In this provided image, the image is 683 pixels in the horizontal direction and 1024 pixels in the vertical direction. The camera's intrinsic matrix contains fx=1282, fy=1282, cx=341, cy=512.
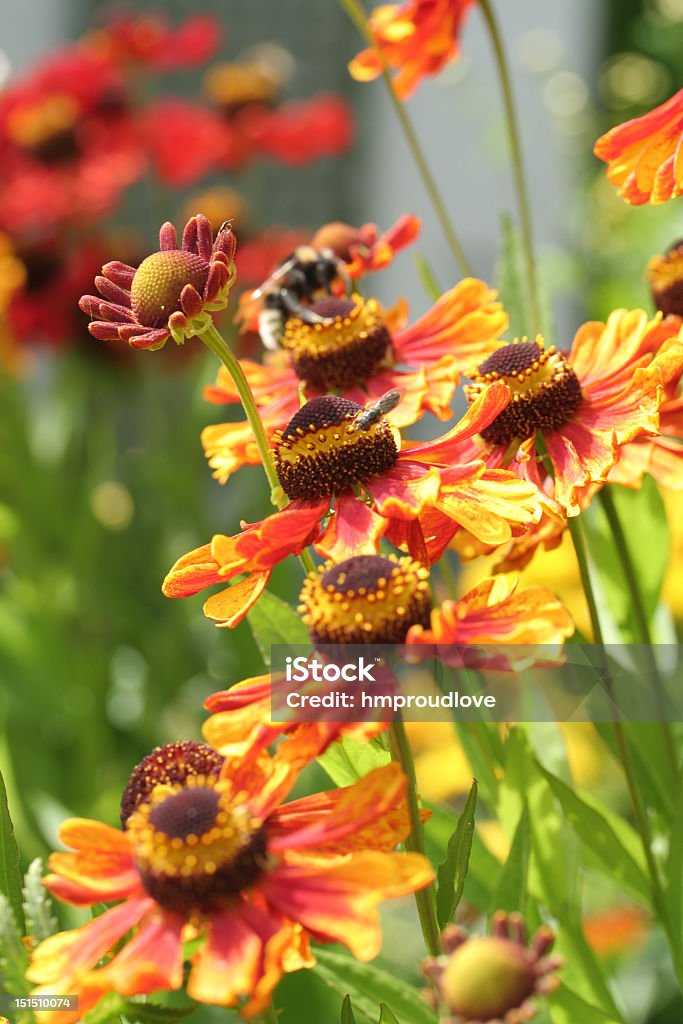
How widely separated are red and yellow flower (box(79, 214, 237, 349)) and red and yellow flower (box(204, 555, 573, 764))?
10 cm

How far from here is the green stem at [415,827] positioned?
1.33ft

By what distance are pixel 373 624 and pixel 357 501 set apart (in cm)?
10

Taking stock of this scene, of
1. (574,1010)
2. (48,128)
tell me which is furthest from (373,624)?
(48,128)

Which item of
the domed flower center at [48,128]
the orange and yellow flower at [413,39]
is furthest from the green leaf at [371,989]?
the domed flower center at [48,128]

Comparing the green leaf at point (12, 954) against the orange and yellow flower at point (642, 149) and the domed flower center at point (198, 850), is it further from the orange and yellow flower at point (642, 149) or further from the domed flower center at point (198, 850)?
the orange and yellow flower at point (642, 149)

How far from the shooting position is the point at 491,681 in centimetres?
65

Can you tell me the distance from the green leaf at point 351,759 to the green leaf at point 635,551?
235mm

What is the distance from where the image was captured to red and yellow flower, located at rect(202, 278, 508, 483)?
0.63 meters

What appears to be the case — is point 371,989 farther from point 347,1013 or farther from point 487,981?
point 487,981

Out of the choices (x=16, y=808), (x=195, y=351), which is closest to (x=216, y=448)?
(x=16, y=808)

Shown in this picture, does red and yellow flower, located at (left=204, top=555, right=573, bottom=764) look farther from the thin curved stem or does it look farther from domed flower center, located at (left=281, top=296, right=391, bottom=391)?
domed flower center, located at (left=281, top=296, right=391, bottom=391)

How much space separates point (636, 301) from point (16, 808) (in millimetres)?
853

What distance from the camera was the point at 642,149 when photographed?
0.55m

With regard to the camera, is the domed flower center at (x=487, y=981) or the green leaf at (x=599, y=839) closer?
the domed flower center at (x=487, y=981)
